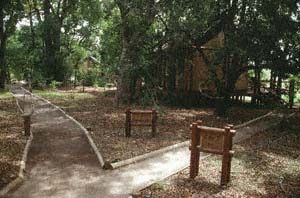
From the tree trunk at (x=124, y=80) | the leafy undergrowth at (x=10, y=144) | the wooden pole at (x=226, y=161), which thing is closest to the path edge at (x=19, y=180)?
the leafy undergrowth at (x=10, y=144)

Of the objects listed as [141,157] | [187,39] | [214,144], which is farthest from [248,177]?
[187,39]

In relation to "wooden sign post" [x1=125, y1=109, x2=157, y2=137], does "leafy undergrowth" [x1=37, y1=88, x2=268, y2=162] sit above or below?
below

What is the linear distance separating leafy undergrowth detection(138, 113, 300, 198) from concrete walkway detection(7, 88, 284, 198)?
2.12 ft

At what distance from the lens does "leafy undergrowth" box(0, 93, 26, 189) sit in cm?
981

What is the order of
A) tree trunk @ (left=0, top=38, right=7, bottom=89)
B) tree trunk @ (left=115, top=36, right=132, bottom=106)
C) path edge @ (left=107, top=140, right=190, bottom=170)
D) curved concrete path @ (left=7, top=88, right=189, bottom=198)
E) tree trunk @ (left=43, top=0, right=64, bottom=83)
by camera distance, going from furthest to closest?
tree trunk @ (left=43, top=0, right=64, bottom=83) < tree trunk @ (left=0, top=38, right=7, bottom=89) < tree trunk @ (left=115, top=36, right=132, bottom=106) < path edge @ (left=107, top=140, right=190, bottom=170) < curved concrete path @ (left=7, top=88, right=189, bottom=198)

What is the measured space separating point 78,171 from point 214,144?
3914 millimetres

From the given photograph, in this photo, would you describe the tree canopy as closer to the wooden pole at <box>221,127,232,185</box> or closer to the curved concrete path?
the curved concrete path

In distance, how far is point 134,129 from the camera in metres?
16.4

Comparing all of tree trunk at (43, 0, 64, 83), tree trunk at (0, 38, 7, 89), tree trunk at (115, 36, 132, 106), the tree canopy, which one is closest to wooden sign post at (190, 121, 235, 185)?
the tree canopy

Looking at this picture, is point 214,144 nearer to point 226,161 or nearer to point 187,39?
point 226,161

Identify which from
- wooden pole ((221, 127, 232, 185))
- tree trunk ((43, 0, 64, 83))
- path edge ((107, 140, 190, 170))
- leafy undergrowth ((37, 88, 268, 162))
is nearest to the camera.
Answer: wooden pole ((221, 127, 232, 185))

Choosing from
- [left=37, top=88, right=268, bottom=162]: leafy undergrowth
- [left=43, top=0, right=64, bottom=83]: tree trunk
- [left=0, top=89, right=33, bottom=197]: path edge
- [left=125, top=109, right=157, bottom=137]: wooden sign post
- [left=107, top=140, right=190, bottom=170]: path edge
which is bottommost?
[left=0, top=89, right=33, bottom=197]: path edge

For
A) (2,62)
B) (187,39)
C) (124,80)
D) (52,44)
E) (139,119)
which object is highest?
(52,44)

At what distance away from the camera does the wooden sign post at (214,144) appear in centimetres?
937
